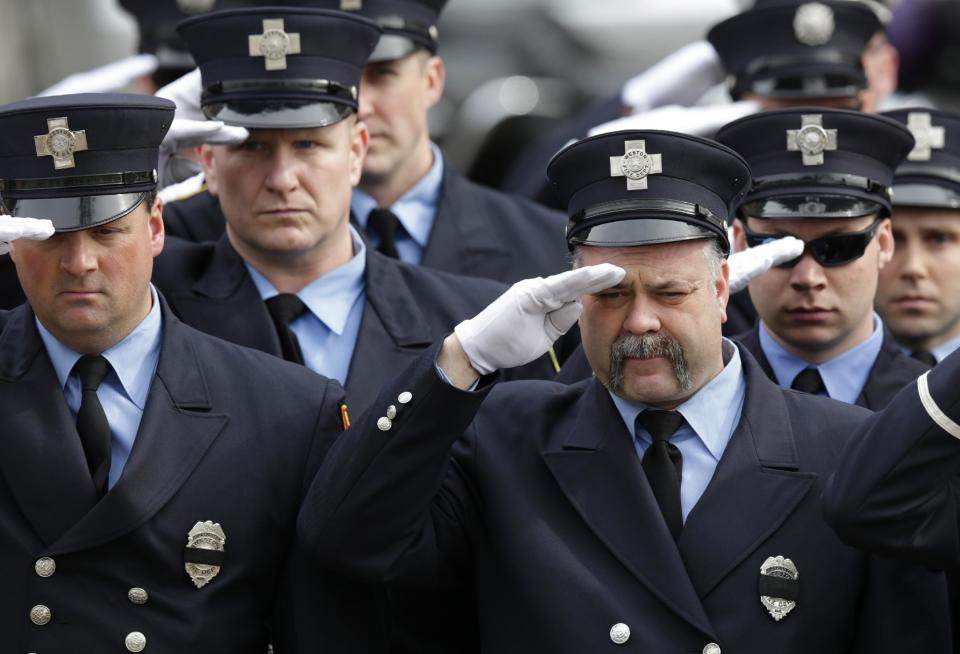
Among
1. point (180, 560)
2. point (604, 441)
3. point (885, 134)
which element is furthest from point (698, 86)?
point (180, 560)

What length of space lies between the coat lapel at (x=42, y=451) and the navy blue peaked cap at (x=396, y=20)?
2101mm

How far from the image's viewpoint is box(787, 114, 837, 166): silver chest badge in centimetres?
525

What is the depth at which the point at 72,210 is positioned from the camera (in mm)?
A: 4426

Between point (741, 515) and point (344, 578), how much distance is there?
0.92 m

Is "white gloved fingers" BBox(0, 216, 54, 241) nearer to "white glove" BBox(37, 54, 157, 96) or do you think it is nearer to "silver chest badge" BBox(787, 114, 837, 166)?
"silver chest badge" BBox(787, 114, 837, 166)

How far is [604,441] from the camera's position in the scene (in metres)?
4.51

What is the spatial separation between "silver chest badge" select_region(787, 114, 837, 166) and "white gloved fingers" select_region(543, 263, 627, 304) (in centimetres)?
112

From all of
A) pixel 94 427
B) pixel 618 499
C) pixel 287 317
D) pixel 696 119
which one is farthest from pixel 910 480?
pixel 696 119

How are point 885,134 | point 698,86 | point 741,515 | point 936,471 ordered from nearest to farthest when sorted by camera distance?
point 936,471
point 741,515
point 885,134
point 698,86

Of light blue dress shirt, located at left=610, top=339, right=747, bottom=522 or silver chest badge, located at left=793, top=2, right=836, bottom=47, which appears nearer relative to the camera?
light blue dress shirt, located at left=610, top=339, right=747, bottom=522

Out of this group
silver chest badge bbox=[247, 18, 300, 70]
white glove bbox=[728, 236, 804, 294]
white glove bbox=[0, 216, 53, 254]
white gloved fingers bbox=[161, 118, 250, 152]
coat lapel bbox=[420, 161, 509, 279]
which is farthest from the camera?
coat lapel bbox=[420, 161, 509, 279]

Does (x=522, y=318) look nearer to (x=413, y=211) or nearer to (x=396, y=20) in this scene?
(x=413, y=211)

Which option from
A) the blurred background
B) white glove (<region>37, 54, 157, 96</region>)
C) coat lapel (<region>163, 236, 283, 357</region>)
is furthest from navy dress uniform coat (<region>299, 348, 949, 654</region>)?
the blurred background

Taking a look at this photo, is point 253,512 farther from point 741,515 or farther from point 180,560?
point 741,515
